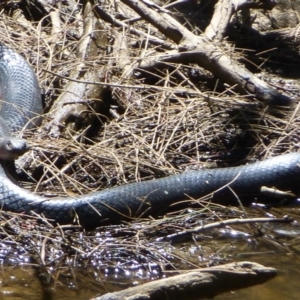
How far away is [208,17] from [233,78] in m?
1.84

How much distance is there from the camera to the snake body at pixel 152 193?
4395mm

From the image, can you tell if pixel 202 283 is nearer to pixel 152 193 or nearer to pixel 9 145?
pixel 152 193

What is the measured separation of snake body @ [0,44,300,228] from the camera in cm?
439

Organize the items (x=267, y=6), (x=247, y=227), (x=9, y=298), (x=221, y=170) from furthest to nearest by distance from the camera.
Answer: (x=267, y=6), (x=221, y=170), (x=247, y=227), (x=9, y=298)

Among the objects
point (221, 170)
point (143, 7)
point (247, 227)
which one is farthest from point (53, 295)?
point (143, 7)

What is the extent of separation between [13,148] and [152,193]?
1.00m

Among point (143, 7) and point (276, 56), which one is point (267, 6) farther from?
point (143, 7)

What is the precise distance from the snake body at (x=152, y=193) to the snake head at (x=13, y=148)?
15cm

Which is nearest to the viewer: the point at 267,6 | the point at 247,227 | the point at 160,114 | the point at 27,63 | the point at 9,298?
the point at 9,298

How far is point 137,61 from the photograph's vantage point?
250 inches

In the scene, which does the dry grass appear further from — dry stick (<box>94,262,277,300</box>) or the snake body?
dry stick (<box>94,262,277,300</box>)

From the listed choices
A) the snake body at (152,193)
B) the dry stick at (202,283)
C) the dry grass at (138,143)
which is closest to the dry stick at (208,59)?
the dry grass at (138,143)

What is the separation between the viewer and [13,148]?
4.86 m

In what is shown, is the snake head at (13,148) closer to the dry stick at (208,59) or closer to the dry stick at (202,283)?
the dry stick at (208,59)
